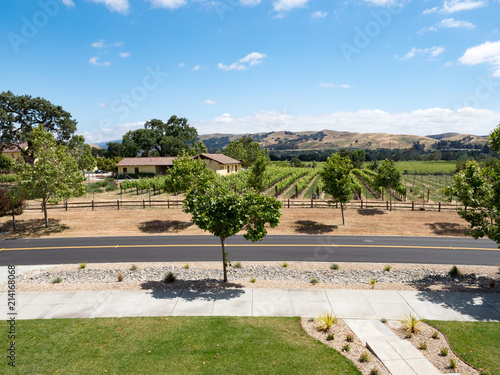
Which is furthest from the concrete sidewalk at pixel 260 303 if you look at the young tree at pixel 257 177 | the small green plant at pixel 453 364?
the young tree at pixel 257 177

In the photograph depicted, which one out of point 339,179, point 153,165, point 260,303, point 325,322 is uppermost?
point 153,165

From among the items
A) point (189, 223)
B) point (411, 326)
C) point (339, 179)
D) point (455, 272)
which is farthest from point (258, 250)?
point (411, 326)

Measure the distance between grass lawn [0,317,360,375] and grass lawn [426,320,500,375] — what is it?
366 centimetres

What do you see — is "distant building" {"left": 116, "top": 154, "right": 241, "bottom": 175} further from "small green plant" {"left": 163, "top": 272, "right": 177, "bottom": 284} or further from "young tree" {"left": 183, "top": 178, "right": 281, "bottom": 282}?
"young tree" {"left": 183, "top": 178, "right": 281, "bottom": 282}

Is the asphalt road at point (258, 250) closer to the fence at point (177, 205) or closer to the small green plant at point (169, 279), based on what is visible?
the small green plant at point (169, 279)

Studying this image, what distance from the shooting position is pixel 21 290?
14047 mm

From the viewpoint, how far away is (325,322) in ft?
34.2

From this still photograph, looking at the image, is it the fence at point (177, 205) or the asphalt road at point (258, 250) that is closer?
the asphalt road at point (258, 250)

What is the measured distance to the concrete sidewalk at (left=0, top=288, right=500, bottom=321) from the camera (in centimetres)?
1161

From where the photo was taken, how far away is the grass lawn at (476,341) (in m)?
8.64

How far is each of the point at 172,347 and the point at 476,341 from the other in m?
9.61

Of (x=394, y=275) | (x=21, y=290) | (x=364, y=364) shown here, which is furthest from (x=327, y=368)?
(x=21, y=290)

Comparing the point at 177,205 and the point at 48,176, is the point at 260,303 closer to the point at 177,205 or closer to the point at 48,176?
the point at 48,176

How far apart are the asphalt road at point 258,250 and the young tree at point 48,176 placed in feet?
14.7
